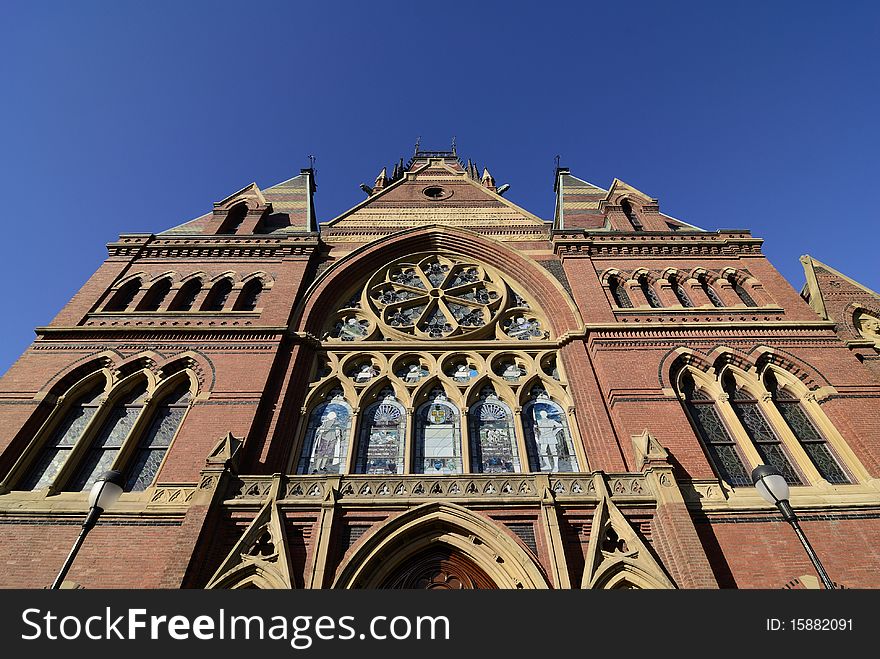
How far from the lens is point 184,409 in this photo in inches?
447

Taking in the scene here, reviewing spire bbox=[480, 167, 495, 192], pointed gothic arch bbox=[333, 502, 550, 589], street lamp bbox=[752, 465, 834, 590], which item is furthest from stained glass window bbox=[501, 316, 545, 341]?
spire bbox=[480, 167, 495, 192]

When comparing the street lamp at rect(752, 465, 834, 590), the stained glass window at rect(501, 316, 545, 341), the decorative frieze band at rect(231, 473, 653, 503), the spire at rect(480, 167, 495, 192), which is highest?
the spire at rect(480, 167, 495, 192)

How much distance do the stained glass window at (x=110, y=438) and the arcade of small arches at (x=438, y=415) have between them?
3.74 metres

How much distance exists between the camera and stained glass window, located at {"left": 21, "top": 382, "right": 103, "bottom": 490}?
10.0 meters

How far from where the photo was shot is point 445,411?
38.8 ft

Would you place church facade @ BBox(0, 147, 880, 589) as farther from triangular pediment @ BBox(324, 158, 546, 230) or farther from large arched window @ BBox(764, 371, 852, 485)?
triangular pediment @ BBox(324, 158, 546, 230)

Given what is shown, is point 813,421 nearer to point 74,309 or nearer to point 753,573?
point 753,573

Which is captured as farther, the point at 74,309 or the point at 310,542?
the point at 74,309

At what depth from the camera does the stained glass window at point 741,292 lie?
46.9 feet

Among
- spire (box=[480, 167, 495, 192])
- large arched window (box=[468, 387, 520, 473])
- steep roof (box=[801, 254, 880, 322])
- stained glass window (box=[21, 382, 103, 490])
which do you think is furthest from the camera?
spire (box=[480, 167, 495, 192])

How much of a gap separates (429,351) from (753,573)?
8.01 meters

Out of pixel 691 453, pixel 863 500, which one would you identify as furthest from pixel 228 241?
pixel 863 500

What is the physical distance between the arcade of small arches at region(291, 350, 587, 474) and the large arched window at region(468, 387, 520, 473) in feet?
0.07

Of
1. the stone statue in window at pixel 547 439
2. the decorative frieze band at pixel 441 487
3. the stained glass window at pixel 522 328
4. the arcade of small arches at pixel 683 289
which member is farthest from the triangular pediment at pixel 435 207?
the decorative frieze band at pixel 441 487
